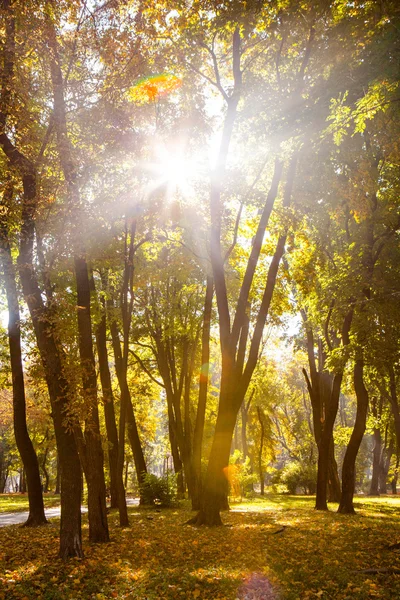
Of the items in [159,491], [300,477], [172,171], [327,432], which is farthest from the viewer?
[300,477]

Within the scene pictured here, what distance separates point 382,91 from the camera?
24.5ft

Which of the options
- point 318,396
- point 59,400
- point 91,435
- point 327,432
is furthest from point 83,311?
point 318,396

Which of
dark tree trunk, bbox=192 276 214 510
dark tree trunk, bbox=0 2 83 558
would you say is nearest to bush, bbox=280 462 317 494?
dark tree trunk, bbox=192 276 214 510

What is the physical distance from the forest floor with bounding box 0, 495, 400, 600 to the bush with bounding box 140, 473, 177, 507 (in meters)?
9.80

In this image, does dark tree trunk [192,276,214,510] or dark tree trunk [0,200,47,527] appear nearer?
dark tree trunk [0,200,47,527]

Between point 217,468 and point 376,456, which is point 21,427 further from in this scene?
point 376,456

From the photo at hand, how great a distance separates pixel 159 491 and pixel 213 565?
47.1 feet

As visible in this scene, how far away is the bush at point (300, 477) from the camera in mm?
36438

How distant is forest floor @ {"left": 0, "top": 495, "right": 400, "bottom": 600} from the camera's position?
6477 millimetres

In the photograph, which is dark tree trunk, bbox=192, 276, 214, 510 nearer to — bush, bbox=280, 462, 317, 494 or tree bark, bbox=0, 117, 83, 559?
tree bark, bbox=0, 117, 83, 559

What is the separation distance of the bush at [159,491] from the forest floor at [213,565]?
9.80m

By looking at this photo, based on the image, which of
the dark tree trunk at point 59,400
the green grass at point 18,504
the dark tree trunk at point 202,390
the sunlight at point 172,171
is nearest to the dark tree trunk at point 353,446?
the dark tree trunk at point 202,390

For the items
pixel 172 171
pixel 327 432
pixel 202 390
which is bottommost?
pixel 327 432

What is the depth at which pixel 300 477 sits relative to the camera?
3675 cm
